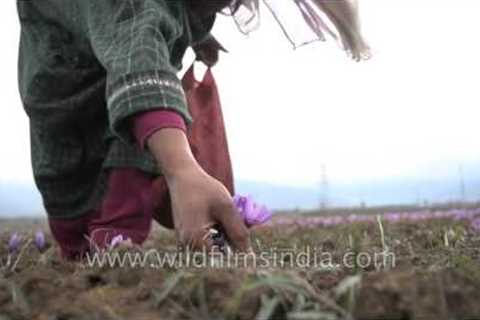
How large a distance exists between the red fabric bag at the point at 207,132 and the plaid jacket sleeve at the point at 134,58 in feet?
2.16

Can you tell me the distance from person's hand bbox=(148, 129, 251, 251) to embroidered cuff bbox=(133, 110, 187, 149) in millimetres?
14

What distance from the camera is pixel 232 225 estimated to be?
1.63 meters

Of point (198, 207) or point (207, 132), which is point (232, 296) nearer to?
point (198, 207)

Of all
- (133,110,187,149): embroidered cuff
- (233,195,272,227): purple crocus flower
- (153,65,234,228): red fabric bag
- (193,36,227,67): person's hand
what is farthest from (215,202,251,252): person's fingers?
(193,36,227,67): person's hand

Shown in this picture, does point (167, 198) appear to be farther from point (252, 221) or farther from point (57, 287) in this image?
point (57, 287)

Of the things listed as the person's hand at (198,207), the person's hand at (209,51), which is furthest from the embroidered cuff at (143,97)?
the person's hand at (209,51)

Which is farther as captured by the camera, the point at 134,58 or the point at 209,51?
the point at 209,51

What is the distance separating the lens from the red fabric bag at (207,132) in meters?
2.57

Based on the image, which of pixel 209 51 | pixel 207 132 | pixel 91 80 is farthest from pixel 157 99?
pixel 209 51

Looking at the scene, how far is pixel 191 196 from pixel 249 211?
716 millimetres

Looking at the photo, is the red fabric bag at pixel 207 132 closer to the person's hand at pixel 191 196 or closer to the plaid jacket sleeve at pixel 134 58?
the plaid jacket sleeve at pixel 134 58

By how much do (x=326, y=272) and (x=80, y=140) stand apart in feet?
3.73

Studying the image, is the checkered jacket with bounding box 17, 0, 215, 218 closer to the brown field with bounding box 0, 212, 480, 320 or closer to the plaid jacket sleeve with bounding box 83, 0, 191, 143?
the plaid jacket sleeve with bounding box 83, 0, 191, 143

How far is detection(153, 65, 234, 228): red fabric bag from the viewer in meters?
2.57
